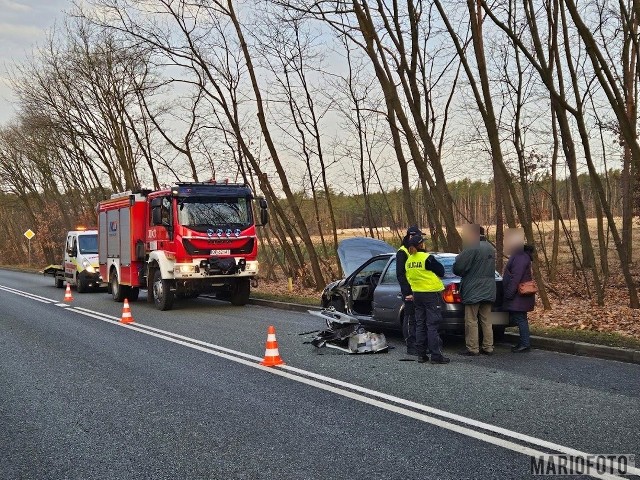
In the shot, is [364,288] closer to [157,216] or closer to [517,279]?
[517,279]

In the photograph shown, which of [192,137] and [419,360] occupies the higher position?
[192,137]

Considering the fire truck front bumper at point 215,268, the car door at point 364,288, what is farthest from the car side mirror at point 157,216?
the car door at point 364,288

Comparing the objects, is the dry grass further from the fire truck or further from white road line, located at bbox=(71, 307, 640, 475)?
white road line, located at bbox=(71, 307, 640, 475)

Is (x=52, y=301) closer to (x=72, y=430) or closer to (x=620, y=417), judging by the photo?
(x=72, y=430)

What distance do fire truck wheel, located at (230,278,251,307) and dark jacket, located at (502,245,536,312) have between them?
29.6 feet

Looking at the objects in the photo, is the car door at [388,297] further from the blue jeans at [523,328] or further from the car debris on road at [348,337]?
the blue jeans at [523,328]

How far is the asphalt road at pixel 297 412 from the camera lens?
4.50m

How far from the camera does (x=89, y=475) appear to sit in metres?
4.33

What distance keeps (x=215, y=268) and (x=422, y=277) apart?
8424 mm

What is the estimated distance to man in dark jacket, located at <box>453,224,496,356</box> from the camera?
853cm

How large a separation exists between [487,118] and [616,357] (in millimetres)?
6953

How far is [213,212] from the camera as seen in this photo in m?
15.7

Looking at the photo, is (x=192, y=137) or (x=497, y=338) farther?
(x=192, y=137)

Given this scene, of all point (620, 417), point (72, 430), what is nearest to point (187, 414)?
point (72, 430)
